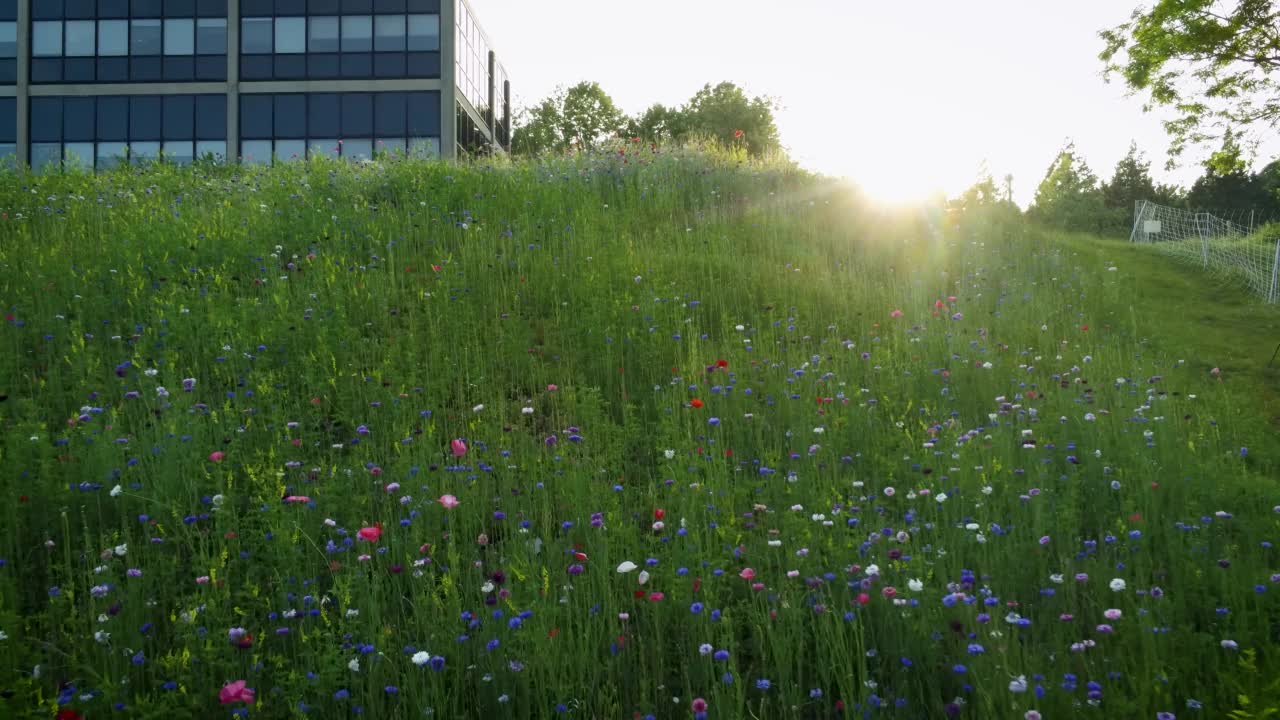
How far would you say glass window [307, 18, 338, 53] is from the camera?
32.9m

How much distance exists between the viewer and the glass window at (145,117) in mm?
33000

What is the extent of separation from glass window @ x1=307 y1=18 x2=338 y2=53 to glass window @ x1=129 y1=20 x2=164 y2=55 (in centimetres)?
625

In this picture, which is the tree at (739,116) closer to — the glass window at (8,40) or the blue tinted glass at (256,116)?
the blue tinted glass at (256,116)

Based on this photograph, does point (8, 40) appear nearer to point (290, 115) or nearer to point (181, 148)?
point (181, 148)

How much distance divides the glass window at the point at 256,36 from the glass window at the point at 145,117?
13.3 ft

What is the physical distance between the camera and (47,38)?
110ft

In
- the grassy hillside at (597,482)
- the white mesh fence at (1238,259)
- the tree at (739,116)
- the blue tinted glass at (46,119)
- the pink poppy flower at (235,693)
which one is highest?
the tree at (739,116)

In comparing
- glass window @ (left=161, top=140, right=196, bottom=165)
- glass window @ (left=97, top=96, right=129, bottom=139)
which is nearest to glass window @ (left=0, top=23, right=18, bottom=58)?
glass window @ (left=97, top=96, right=129, bottom=139)

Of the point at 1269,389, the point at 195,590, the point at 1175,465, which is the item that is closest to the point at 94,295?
the point at 195,590

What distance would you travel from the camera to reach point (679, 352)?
6387mm

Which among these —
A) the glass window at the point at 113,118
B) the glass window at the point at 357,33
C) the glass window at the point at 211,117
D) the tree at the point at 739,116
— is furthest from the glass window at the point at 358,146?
the tree at the point at 739,116

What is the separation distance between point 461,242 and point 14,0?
35620 mm

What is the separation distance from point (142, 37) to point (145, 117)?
324cm

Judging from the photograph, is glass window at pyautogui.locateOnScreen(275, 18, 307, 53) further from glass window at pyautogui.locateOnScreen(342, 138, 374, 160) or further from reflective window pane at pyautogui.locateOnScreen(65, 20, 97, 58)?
reflective window pane at pyautogui.locateOnScreen(65, 20, 97, 58)
